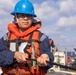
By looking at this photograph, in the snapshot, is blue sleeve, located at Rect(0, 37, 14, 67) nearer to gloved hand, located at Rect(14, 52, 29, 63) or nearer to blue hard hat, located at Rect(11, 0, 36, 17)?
gloved hand, located at Rect(14, 52, 29, 63)

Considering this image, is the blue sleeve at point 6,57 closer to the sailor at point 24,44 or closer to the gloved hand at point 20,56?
the sailor at point 24,44

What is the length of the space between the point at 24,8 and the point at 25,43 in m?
0.63

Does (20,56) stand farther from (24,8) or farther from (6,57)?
(24,8)

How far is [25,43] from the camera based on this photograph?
541cm

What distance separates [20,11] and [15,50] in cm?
67

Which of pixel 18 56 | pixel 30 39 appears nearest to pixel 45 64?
A: pixel 18 56

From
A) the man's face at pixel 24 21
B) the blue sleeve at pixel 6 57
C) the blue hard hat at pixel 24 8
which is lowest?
the blue sleeve at pixel 6 57

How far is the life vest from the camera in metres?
5.28

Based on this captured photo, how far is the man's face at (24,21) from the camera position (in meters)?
5.41

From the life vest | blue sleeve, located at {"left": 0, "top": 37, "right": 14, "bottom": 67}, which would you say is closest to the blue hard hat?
the life vest

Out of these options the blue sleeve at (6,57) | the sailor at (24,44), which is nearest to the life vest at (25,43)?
the sailor at (24,44)

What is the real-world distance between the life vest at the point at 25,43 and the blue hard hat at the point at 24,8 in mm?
254

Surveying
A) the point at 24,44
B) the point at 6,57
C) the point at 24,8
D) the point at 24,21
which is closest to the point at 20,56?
the point at 6,57

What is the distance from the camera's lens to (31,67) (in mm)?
5266
